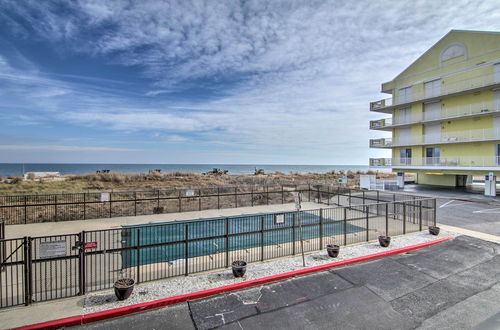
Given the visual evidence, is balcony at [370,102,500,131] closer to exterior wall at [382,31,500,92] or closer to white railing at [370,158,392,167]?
exterior wall at [382,31,500,92]

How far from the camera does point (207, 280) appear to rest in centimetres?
795

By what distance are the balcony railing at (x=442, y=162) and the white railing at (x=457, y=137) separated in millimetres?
2055

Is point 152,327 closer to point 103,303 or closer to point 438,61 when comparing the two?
point 103,303

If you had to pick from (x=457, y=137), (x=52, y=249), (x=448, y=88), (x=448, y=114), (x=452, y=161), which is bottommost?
(x=52, y=249)

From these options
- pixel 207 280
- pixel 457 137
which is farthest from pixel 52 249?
pixel 457 137

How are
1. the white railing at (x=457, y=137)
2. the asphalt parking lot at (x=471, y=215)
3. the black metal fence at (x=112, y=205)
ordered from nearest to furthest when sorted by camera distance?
the asphalt parking lot at (x=471, y=215) → the black metal fence at (x=112, y=205) → the white railing at (x=457, y=137)

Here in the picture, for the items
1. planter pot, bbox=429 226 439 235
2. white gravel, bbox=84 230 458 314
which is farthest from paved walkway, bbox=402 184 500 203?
white gravel, bbox=84 230 458 314

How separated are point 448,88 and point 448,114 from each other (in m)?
3.13

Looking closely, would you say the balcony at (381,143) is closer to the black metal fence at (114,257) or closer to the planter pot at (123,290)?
the black metal fence at (114,257)

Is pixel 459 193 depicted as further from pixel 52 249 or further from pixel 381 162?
pixel 52 249

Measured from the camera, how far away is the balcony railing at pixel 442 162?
29.1 metres

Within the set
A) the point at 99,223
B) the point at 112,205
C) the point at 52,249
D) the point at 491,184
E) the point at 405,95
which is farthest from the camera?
the point at 405,95

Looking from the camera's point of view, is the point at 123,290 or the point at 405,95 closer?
the point at 123,290

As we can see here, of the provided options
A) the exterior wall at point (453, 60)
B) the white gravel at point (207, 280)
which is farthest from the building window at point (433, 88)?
the white gravel at point (207, 280)
